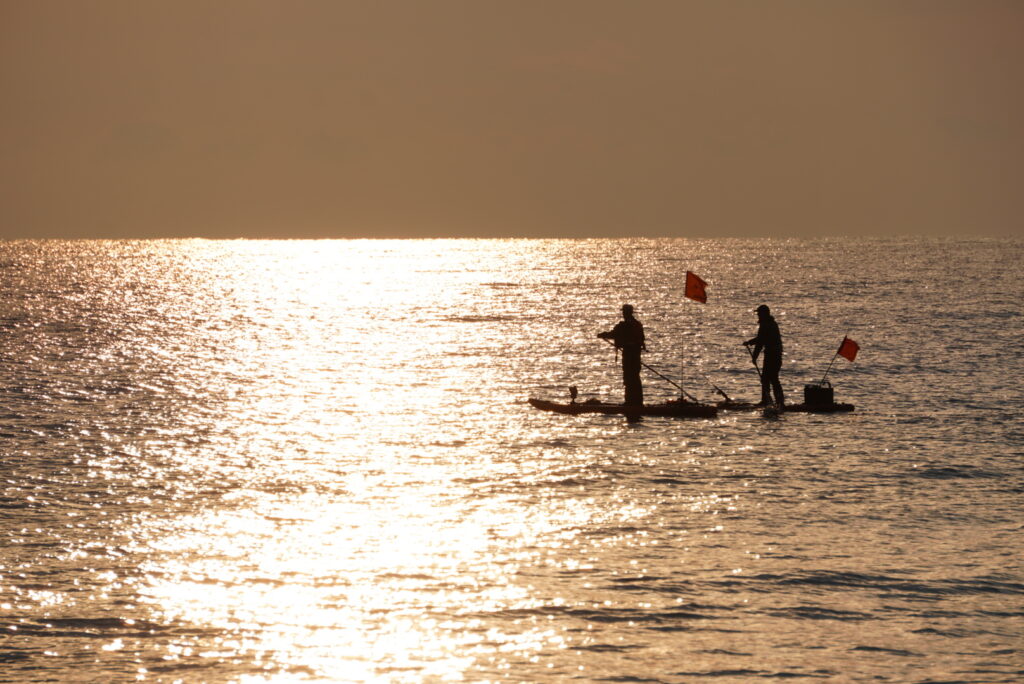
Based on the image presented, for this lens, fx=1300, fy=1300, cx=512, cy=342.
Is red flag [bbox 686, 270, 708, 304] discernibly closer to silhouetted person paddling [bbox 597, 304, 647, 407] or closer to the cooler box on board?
silhouetted person paddling [bbox 597, 304, 647, 407]

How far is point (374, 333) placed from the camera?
229 feet

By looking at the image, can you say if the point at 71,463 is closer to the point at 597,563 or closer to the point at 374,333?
the point at 597,563

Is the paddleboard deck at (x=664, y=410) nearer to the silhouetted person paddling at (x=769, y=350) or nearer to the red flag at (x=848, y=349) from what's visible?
the silhouetted person paddling at (x=769, y=350)

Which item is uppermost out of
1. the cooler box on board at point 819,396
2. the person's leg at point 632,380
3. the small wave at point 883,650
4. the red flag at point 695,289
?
the red flag at point 695,289

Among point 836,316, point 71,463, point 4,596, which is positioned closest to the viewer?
point 4,596

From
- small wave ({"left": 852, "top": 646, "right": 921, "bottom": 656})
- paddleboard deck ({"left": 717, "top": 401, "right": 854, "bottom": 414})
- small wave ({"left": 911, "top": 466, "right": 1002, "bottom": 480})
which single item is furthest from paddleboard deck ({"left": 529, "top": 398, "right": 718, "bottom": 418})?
small wave ({"left": 852, "top": 646, "right": 921, "bottom": 656})

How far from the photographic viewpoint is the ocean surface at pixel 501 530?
11.9 metres

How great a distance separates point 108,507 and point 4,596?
4.72 metres

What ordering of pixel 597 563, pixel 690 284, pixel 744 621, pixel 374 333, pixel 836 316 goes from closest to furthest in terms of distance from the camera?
1. pixel 744 621
2. pixel 597 563
3. pixel 690 284
4. pixel 374 333
5. pixel 836 316

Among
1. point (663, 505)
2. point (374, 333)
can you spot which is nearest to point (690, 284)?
point (663, 505)

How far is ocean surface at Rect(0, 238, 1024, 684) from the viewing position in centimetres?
1188

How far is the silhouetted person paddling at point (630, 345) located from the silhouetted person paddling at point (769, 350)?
2680 millimetres

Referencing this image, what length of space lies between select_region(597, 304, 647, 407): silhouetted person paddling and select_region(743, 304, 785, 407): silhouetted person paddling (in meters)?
2.68

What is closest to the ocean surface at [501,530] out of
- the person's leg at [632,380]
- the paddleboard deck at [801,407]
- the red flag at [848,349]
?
the paddleboard deck at [801,407]
